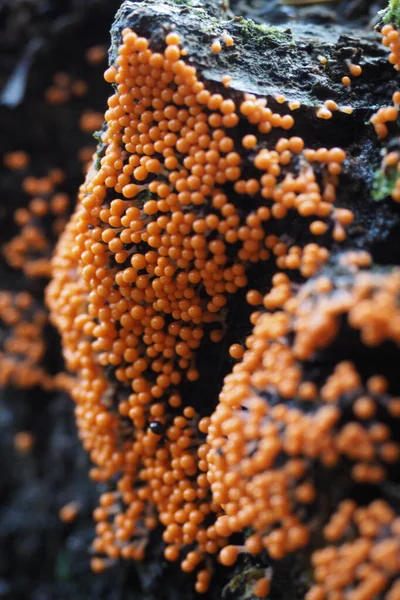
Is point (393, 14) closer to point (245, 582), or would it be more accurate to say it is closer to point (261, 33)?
point (261, 33)

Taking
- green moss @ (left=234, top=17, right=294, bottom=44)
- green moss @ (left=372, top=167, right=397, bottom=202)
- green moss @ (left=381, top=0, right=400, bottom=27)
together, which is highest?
green moss @ (left=381, top=0, right=400, bottom=27)

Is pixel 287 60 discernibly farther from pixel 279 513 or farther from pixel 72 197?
pixel 72 197

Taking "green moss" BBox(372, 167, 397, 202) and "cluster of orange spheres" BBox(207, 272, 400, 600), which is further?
"green moss" BBox(372, 167, 397, 202)

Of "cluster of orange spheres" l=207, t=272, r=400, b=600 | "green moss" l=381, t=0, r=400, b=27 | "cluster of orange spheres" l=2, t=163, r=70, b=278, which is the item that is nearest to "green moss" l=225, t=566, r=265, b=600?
"cluster of orange spheres" l=207, t=272, r=400, b=600

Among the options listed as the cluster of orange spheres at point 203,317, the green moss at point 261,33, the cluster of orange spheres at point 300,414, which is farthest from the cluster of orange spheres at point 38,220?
the cluster of orange spheres at point 300,414

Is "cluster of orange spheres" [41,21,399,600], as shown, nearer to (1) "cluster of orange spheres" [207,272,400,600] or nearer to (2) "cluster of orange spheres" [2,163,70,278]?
(1) "cluster of orange spheres" [207,272,400,600]

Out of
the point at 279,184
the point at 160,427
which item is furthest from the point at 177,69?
the point at 160,427
